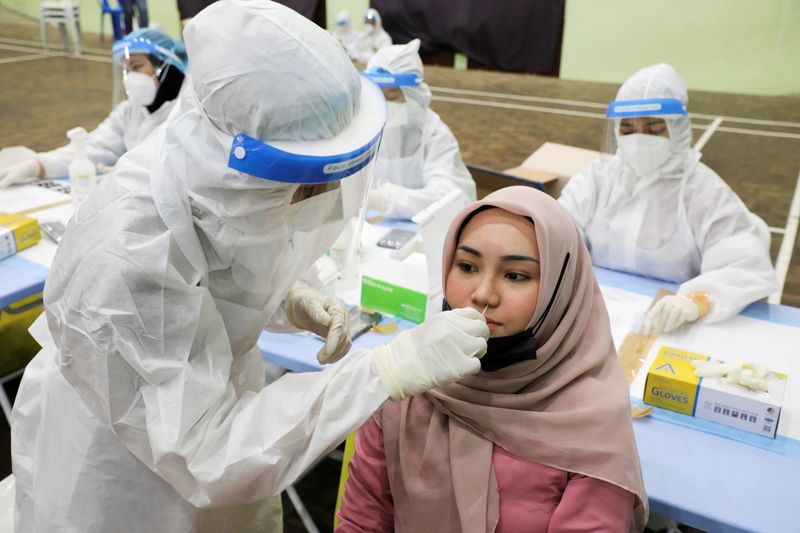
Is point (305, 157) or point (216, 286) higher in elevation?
point (305, 157)

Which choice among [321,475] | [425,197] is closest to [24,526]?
[321,475]

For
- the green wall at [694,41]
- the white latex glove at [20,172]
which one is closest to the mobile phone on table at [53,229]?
the white latex glove at [20,172]

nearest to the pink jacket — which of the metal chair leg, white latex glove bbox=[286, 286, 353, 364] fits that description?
white latex glove bbox=[286, 286, 353, 364]

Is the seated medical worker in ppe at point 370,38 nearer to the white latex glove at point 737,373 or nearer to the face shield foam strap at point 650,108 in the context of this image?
the face shield foam strap at point 650,108

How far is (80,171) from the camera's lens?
109 inches

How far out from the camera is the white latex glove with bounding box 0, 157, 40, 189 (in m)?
3.04

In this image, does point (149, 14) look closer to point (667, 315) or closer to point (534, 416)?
point (667, 315)

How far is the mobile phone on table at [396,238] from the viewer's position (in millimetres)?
2635

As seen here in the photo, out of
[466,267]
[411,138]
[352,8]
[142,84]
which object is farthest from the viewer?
[352,8]

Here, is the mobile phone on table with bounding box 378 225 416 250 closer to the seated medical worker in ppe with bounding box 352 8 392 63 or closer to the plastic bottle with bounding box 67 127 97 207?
the plastic bottle with bounding box 67 127 97 207

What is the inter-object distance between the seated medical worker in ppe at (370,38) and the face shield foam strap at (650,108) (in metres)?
8.72

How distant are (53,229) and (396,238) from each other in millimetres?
1319

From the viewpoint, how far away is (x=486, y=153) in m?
6.70

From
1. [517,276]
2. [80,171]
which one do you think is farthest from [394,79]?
[517,276]
